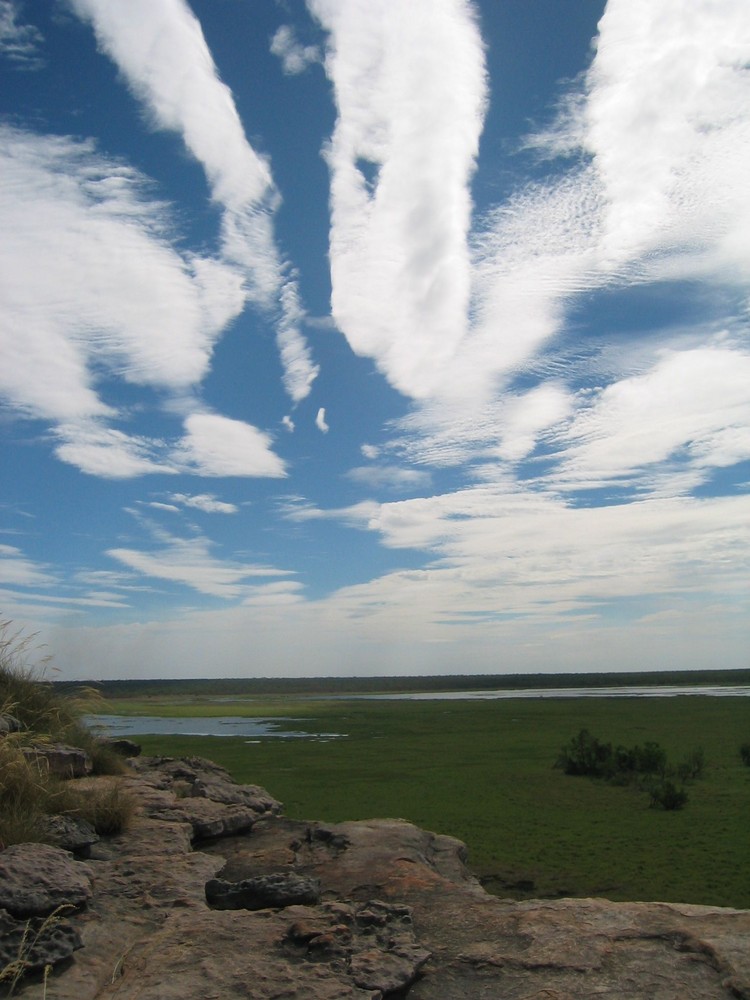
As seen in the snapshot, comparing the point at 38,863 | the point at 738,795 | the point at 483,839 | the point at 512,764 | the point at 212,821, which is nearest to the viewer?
the point at 38,863

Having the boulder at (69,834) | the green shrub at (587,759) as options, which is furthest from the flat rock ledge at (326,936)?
the green shrub at (587,759)

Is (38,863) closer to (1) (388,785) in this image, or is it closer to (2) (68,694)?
(2) (68,694)

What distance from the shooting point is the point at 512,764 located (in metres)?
27.4

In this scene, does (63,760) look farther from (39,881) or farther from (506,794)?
(506,794)

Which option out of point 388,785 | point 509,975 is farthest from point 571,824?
point 509,975

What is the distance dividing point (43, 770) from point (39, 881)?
285 cm

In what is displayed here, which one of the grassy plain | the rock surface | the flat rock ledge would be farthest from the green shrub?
the rock surface

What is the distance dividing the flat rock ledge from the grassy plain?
21.5 feet

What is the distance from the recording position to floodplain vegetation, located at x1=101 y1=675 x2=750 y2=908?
40.8 feet

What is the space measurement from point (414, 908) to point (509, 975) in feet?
4.12

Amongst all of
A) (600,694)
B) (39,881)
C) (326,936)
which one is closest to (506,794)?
(326,936)

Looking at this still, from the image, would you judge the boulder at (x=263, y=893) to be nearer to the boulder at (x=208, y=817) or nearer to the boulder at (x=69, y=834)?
the boulder at (x=69, y=834)

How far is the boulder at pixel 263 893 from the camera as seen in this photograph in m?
5.60

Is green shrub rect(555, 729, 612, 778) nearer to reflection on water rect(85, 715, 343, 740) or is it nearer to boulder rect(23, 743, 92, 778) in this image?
reflection on water rect(85, 715, 343, 740)
